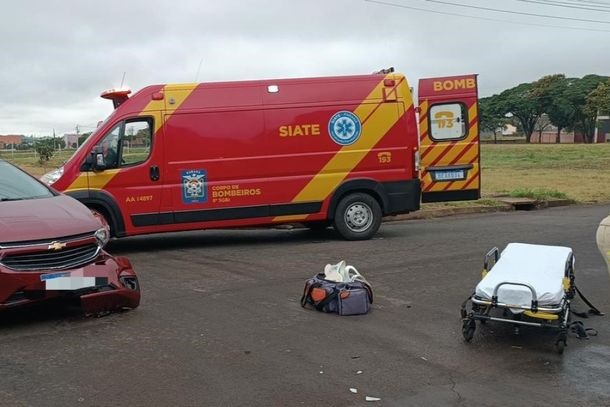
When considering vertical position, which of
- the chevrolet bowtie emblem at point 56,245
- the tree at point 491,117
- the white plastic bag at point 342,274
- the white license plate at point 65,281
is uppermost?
the tree at point 491,117

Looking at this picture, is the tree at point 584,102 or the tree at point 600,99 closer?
the tree at point 600,99

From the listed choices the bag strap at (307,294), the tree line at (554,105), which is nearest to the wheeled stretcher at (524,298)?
the bag strap at (307,294)

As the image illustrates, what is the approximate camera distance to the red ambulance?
10172mm

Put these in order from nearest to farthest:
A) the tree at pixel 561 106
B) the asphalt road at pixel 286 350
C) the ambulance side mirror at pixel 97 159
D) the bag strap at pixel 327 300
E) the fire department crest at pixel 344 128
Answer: the asphalt road at pixel 286 350, the bag strap at pixel 327 300, the ambulance side mirror at pixel 97 159, the fire department crest at pixel 344 128, the tree at pixel 561 106

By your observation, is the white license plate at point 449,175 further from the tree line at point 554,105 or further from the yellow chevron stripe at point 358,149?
the tree line at point 554,105

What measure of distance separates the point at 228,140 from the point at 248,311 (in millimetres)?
4588

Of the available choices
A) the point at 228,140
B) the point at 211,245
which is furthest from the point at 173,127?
the point at 211,245

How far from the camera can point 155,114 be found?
33.6 ft

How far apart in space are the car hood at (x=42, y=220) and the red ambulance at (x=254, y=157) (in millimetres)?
3623

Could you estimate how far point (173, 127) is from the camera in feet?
33.7

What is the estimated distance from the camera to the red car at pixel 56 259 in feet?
18.2

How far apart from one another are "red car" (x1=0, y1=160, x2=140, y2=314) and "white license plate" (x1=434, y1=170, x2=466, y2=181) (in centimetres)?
705

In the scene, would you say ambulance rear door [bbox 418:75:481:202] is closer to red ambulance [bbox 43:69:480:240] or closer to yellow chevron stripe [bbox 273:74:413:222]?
red ambulance [bbox 43:69:480:240]

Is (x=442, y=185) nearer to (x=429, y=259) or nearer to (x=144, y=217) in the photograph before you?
(x=429, y=259)
